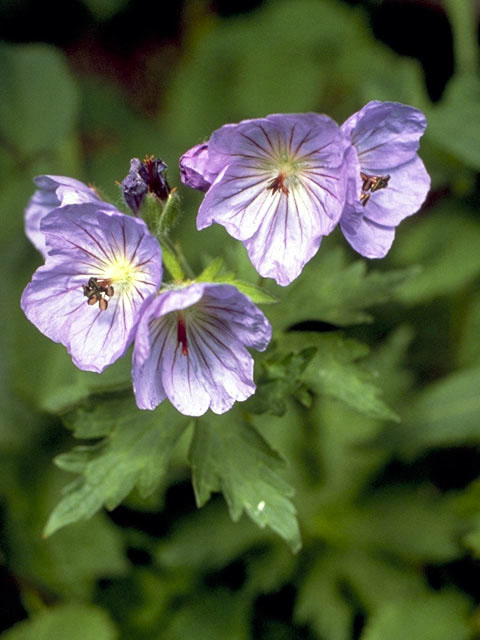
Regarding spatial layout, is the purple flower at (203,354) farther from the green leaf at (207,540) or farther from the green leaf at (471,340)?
the green leaf at (471,340)

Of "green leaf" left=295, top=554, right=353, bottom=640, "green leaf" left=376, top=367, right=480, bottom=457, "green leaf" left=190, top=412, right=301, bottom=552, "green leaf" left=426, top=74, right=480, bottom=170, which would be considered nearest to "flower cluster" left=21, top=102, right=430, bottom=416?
"green leaf" left=190, top=412, right=301, bottom=552

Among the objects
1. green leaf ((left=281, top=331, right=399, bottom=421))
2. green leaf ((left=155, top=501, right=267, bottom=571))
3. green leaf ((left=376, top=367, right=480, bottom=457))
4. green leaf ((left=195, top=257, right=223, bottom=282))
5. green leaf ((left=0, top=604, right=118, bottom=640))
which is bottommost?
green leaf ((left=0, top=604, right=118, bottom=640))

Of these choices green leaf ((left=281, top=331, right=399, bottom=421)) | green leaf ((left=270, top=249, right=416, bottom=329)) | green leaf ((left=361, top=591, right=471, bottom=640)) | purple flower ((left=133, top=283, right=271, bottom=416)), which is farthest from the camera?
green leaf ((left=361, top=591, right=471, bottom=640))

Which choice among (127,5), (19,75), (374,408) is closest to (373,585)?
(374,408)

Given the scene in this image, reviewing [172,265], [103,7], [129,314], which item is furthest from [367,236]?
[103,7]

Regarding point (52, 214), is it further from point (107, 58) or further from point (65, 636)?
point (107, 58)

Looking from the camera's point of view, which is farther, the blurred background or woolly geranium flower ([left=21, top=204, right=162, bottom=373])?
the blurred background

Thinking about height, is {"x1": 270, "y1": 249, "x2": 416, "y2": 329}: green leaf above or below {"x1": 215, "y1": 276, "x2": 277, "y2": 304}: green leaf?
below

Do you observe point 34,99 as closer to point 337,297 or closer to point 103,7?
point 103,7

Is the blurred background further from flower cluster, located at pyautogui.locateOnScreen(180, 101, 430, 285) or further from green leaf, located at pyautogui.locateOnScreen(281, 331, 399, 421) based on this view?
flower cluster, located at pyautogui.locateOnScreen(180, 101, 430, 285)
